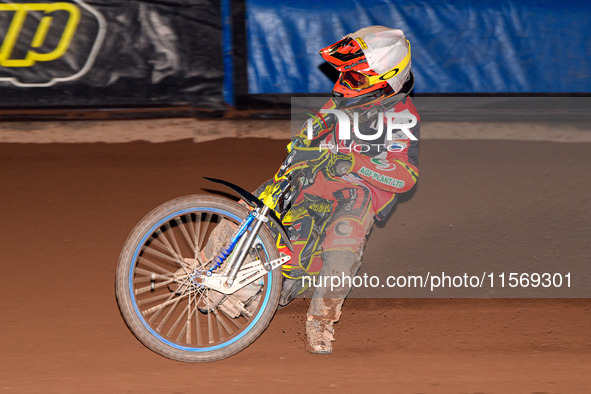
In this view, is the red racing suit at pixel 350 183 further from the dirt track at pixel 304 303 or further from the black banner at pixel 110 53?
the black banner at pixel 110 53

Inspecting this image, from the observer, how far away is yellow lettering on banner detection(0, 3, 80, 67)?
9430mm

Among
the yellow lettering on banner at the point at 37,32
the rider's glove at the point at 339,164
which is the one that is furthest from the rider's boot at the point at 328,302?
the yellow lettering on banner at the point at 37,32

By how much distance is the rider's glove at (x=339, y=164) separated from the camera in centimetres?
417

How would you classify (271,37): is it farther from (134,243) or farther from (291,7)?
(134,243)

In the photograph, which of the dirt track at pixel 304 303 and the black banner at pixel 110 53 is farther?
the black banner at pixel 110 53

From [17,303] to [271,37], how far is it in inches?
232

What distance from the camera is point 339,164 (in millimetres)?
4180

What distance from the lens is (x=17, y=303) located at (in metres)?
4.98

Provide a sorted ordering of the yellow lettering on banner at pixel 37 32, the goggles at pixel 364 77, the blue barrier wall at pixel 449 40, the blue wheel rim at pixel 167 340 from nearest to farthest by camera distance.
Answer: the blue wheel rim at pixel 167 340 < the goggles at pixel 364 77 < the yellow lettering on banner at pixel 37 32 < the blue barrier wall at pixel 449 40

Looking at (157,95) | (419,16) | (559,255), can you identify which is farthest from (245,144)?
(559,255)

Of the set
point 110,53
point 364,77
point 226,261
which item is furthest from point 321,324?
point 110,53

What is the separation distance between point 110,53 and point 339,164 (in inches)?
249

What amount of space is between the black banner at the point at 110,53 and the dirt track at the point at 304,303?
1350 mm

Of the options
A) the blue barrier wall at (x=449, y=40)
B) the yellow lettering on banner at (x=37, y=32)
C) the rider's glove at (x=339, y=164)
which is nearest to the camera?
the rider's glove at (x=339, y=164)
